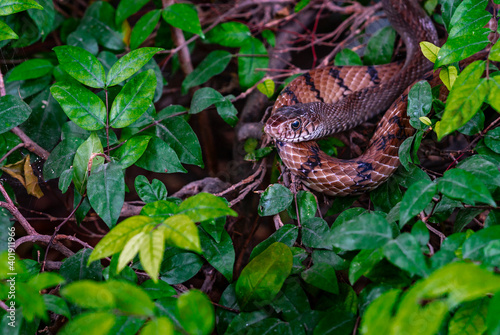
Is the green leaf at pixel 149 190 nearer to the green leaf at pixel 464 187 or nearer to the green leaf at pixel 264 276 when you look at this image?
the green leaf at pixel 264 276

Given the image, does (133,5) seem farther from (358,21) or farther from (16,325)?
(16,325)

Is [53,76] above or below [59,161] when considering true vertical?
above

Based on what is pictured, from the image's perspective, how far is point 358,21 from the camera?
2584 millimetres

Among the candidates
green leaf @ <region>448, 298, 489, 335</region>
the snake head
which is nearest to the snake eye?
the snake head

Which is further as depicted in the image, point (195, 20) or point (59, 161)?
point (195, 20)

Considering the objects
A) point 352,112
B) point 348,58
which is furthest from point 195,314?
point 348,58

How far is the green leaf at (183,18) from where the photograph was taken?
6.63ft

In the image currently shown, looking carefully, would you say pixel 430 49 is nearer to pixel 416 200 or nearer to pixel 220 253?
pixel 416 200

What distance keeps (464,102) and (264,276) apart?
0.76 m

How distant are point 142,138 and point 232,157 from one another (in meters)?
1.41

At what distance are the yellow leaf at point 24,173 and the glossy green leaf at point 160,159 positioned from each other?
585 millimetres

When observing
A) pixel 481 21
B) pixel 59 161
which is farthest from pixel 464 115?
pixel 59 161

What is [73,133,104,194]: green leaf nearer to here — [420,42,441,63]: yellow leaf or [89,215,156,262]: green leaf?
[89,215,156,262]: green leaf

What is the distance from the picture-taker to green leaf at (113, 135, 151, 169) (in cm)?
140
